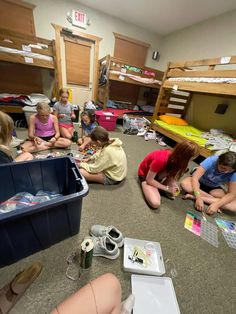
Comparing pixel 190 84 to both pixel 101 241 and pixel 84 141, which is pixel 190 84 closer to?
pixel 84 141

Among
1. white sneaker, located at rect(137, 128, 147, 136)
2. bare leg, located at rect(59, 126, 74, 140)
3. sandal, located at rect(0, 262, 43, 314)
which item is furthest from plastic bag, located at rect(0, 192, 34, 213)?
white sneaker, located at rect(137, 128, 147, 136)

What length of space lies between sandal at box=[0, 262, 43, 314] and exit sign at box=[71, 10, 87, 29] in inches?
169

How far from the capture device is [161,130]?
310cm

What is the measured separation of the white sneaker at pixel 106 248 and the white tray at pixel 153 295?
0.16 meters

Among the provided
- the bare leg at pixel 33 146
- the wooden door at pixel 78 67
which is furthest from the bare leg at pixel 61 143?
the wooden door at pixel 78 67

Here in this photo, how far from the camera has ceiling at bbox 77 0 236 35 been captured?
2625 millimetres

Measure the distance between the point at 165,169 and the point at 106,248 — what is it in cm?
78

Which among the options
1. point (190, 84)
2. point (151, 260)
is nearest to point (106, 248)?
point (151, 260)

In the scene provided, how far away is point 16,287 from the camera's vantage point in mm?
723

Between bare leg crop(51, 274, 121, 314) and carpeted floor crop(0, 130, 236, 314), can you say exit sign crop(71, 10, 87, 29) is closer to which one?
carpeted floor crop(0, 130, 236, 314)

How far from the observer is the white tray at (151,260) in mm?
882

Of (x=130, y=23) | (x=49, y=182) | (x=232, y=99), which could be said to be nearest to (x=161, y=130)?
(x=232, y=99)

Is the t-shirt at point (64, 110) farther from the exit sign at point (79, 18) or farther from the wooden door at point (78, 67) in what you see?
the exit sign at point (79, 18)

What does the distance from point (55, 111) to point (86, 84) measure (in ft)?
6.57
